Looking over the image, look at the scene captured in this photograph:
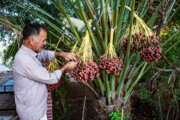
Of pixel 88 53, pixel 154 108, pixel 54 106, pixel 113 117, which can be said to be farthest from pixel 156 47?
pixel 54 106

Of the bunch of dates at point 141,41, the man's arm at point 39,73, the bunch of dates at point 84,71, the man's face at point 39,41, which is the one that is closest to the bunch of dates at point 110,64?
the bunch of dates at point 84,71

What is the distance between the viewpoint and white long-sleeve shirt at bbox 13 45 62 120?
1393 mm

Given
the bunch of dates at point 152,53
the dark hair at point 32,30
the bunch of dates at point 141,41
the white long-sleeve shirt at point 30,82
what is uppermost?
the dark hair at point 32,30

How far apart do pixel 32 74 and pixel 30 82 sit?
5.4 inches

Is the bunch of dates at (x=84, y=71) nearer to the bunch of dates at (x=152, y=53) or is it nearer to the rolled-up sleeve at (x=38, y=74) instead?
the rolled-up sleeve at (x=38, y=74)

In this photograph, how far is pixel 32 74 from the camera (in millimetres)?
1393

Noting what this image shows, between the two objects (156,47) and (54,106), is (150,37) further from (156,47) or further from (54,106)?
(54,106)

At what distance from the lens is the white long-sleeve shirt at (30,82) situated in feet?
4.57

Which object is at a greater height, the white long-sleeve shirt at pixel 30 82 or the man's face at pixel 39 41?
the man's face at pixel 39 41

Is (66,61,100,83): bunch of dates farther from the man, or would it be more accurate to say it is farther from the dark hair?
the dark hair

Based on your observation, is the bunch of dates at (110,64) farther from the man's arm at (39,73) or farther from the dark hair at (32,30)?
the dark hair at (32,30)

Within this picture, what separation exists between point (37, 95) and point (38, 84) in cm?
11

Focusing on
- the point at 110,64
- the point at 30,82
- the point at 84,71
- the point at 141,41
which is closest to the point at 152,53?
the point at 141,41

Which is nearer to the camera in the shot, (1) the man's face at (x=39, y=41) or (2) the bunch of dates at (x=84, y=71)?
(2) the bunch of dates at (x=84, y=71)
